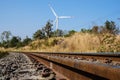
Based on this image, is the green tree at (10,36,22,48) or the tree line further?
the green tree at (10,36,22,48)

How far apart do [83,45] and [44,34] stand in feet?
291

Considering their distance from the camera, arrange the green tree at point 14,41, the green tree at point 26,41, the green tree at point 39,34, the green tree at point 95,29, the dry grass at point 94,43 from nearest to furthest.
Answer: the dry grass at point 94,43 → the green tree at point 95,29 → the green tree at point 39,34 → the green tree at point 26,41 → the green tree at point 14,41

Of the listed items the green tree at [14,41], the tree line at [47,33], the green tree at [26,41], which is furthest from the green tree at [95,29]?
the green tree at [14,41]

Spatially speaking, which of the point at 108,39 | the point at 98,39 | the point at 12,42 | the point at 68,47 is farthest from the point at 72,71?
the point at 12,42

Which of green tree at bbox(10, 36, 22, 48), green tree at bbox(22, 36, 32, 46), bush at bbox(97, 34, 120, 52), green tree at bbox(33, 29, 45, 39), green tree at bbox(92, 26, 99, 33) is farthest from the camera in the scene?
green tree at bbox(10, 36, 22, 48)

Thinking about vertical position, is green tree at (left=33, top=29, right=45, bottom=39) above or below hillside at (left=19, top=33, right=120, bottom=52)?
above

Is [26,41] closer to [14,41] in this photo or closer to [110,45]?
[14,41]

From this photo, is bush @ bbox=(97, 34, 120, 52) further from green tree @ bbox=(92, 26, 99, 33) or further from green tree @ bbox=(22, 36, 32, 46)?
green tree @ bbox=(22, 36, 32, 46)

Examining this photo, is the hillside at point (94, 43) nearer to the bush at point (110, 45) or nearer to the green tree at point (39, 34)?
the bush at point (110, 45)

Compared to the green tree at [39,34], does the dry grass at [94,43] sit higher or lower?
lower

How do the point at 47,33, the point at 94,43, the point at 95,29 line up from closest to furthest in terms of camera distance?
the point at 94,43
the point at 95,29
the point at 47,33

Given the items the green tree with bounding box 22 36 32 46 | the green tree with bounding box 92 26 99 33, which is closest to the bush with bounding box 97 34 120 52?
the green tree with bounding box 92 26 99 33

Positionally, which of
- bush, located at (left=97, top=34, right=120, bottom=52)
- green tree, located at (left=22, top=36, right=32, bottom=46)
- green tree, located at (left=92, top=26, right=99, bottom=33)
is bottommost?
bush, located at (left=97, top=34, right=120, bottom=52)

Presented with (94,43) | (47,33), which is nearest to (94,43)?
(94,43)
